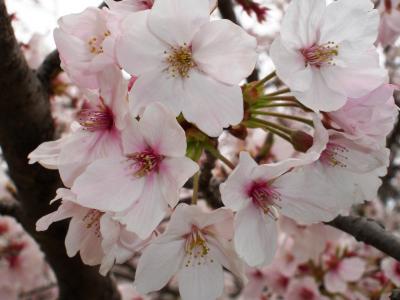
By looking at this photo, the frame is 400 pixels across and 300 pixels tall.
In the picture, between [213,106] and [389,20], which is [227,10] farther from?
[213,106]

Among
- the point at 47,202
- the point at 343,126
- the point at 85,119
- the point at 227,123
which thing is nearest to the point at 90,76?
the point at 85,119

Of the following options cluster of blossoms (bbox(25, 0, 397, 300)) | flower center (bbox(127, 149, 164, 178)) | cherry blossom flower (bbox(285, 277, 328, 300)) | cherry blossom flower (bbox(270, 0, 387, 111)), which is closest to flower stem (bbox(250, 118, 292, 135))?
cluster of blossoms (bbox(25, 0, 397, 300))

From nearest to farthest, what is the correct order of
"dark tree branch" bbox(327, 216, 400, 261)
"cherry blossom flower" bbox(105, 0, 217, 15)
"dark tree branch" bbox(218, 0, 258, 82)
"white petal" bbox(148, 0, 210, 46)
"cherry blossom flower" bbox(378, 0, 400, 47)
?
"white petal" bbox(148, 0, 210, 46) → "cherry blossom flower" bbox(105, 0, 217, 15) → "dark tree branch" bbox(327, 216, 400, 261) → "cherry blossom flower" bbox(378, 0, 400, 47) → "dark tree branch" bbox(218, 0, 258, 82)

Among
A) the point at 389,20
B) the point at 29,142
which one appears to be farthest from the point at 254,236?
the point at 389,20

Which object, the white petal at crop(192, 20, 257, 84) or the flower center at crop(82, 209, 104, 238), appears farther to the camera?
the flower center at crop(82, 209, 104, 238)

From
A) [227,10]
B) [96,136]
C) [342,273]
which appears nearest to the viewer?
[96,136]

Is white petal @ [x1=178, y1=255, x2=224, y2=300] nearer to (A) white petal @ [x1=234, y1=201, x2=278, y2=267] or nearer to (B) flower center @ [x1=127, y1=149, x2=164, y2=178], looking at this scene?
(A) white petal @ [x1=234, y1=201, x2=278, y2=267]

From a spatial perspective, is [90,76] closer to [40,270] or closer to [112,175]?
[112,175]

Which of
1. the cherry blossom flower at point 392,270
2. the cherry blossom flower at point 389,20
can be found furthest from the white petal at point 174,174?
the cherry blossom flower at point 392,270
